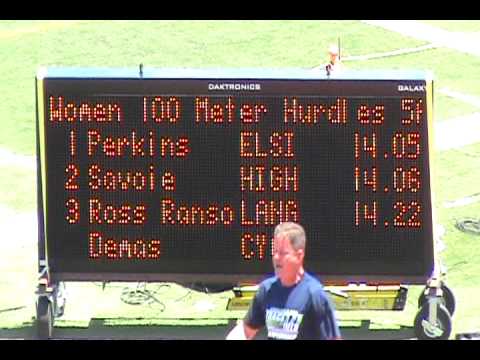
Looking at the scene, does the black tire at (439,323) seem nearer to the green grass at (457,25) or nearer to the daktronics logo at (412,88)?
the daktronics logo at (412,88)

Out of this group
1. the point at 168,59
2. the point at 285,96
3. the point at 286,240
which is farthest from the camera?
the point at 168,59

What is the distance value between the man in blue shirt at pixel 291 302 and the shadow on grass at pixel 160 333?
4.12m

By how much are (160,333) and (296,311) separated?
15.3 ft

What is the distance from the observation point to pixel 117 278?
19500 millimetres

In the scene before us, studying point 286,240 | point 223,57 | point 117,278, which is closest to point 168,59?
point 223,57

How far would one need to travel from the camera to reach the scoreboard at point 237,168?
1906cm

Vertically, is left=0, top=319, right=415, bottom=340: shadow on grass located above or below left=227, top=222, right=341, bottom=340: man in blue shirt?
below

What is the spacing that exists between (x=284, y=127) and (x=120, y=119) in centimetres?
146

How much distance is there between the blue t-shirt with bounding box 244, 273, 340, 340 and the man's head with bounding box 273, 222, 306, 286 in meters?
0.15

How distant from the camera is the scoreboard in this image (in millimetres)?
19062

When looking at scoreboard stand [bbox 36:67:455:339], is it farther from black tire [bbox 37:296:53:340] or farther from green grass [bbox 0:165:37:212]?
green grass [bbox 0:165:37:212]

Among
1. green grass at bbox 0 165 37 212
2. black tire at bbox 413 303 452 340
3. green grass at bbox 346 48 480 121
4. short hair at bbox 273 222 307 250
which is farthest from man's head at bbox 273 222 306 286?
green grass at bbox 346 48 480 121

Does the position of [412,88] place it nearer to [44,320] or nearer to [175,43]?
[44,320]
